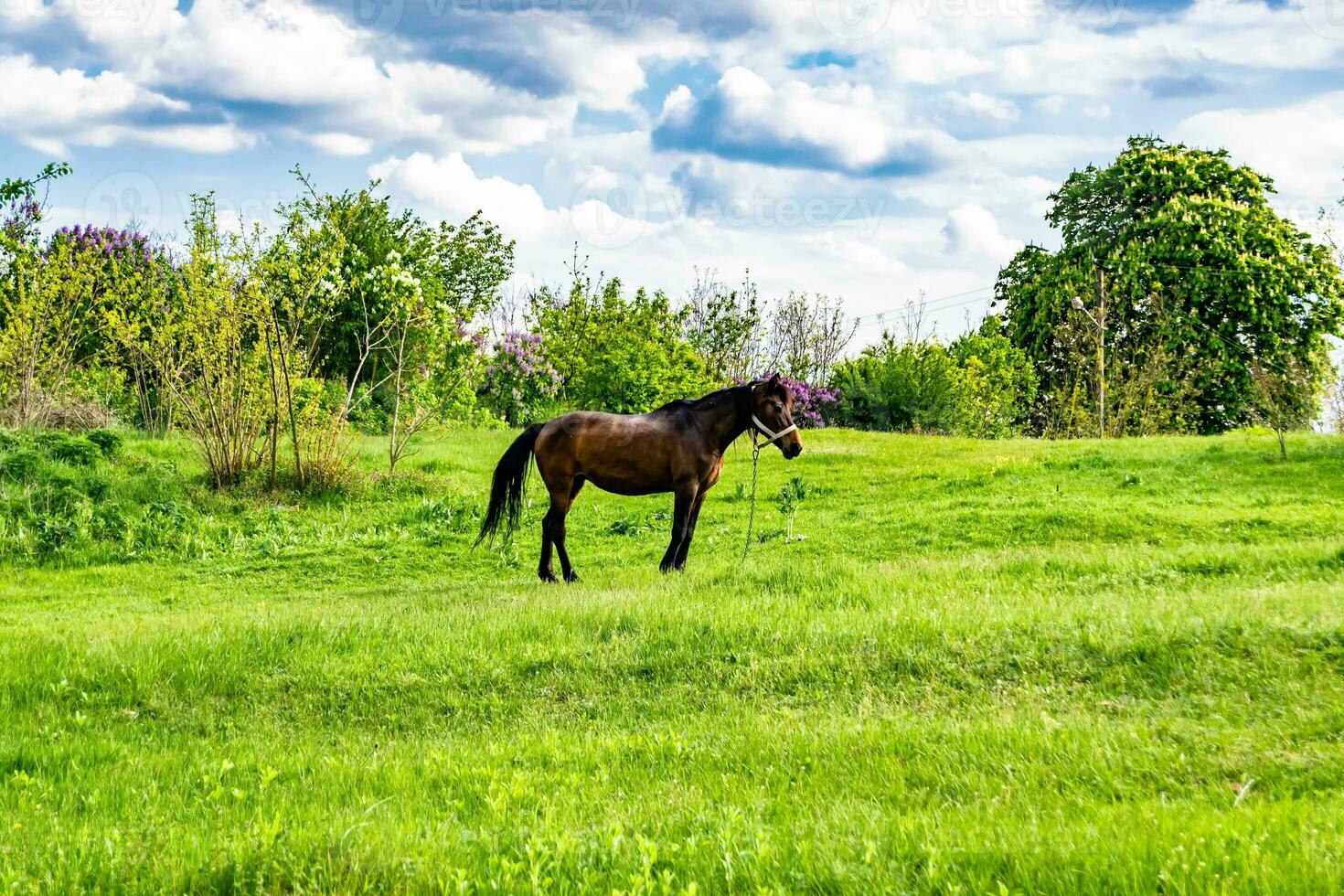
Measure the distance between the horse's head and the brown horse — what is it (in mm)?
10

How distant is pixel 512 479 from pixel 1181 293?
3129cm

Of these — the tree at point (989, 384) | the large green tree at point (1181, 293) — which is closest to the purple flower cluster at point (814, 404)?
the tree at point (989, 384)

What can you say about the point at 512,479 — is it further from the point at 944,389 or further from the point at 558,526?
the point at 944,389

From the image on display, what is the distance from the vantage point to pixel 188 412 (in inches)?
683

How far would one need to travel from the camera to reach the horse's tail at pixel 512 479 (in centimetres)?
1180

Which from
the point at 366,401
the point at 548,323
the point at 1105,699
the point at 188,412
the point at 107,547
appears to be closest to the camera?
the point at 1105,699

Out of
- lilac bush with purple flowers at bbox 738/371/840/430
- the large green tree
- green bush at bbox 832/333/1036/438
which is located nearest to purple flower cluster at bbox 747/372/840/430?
lilac bush with purple flowers at bbox 738/371/840/430

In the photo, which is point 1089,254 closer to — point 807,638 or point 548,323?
point 548,323

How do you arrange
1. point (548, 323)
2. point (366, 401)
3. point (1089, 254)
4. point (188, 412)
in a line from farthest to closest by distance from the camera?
point (1089, 254) < point (548, 323) < point (366, 401) < point (188, 412)

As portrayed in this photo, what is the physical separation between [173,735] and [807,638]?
4.87 m

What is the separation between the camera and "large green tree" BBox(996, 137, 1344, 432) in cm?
3366

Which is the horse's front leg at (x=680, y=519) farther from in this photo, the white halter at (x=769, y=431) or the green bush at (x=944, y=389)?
the green bush at (x=944, y=389)

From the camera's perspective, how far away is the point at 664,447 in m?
11.2

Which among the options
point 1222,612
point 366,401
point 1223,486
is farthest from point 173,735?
point 366,401
